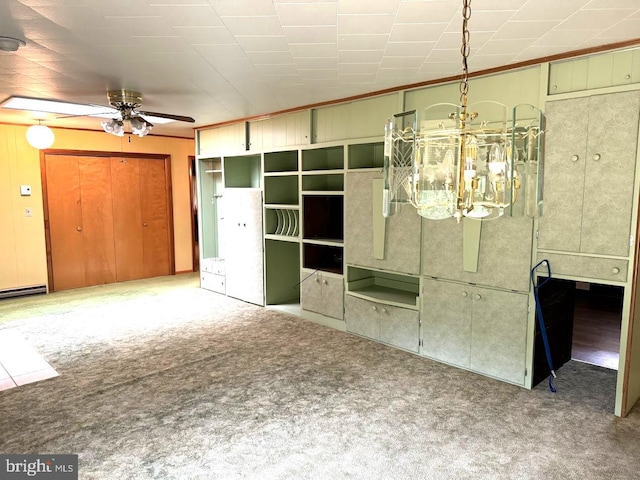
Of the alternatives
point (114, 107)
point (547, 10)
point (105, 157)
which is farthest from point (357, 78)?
point (105, 157)

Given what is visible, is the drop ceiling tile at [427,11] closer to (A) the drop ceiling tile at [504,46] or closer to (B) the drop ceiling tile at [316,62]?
(A) the drop ceiling tile at [504,46]

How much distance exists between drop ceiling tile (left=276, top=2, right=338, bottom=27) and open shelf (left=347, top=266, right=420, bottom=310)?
2.72 m

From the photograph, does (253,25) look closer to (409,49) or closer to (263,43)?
(263,43)

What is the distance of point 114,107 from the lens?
4.68 metres

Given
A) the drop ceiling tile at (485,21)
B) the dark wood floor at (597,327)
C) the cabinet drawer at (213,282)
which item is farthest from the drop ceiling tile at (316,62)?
the cabinet drawer at (213,282)

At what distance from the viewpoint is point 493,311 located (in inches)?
141

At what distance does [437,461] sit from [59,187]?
669 cm

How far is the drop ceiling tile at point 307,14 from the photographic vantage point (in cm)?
231

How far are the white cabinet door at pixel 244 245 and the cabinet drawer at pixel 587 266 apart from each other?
3594 mm

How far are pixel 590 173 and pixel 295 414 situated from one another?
268cm

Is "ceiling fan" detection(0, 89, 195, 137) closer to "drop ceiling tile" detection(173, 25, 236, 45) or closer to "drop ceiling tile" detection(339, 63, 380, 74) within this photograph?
"drop ceiling tile" detection(173, 25, 236, 45)

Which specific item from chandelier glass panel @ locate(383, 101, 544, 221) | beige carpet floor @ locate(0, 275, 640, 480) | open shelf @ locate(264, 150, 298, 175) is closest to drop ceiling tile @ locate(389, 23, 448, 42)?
chandelier glass panel @ locate(383, 101, 544, 221)

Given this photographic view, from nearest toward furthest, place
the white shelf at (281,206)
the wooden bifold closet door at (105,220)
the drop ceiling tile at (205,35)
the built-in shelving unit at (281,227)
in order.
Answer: the drop ceiling tile at (205,35) → the white shelf at (281,206) → the built-in shelving unit at (281,227) → the wooden bifold closet door at (105,220)

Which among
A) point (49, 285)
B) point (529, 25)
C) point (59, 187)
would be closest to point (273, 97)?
point (529, 25)
